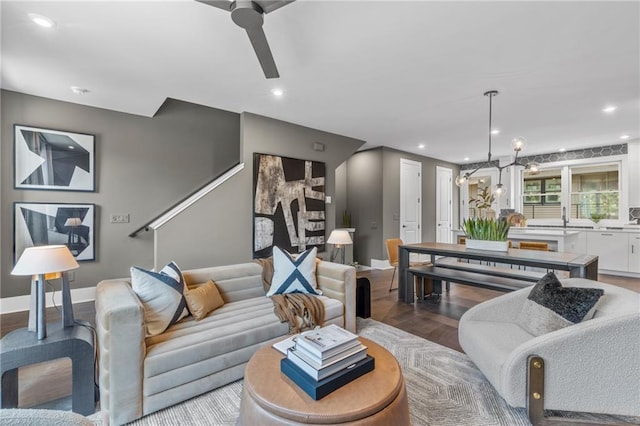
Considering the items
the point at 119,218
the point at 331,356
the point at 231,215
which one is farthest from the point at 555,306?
the point at 119,218

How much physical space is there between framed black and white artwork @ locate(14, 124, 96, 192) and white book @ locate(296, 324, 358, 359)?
396 cm

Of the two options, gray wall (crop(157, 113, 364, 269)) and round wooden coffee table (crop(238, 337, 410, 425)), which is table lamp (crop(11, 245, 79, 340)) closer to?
round wooden coffee table (crop(238, 337, 410, 425))

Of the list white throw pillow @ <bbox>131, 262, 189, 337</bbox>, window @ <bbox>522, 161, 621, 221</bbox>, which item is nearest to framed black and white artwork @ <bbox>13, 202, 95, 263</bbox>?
white throw pillow @ <bbox>131, 262, 189, 337</bbox>

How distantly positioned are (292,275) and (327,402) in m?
1.57

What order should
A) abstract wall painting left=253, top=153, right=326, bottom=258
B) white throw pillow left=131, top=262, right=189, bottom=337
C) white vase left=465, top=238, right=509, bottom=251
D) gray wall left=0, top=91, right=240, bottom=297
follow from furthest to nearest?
abstract wall painting left=253, top=153, right=326, bottom=258
gray wall left=0, top=91, right=240, bottom=297
white vase left=465, top=238, right=509, bottom=251
white throw pillow left=131, top=262, right=189, bottom=337

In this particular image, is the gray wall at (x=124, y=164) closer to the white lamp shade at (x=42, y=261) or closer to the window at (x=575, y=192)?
the white lamp shade at (x=42, y=261)

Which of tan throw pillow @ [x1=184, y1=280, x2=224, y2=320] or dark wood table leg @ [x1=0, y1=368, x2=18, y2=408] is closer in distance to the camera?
dark wood table leg @ [x1=0, y1=368, x2=18, y2=408]

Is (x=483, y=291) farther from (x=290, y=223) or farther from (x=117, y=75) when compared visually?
(x=117, y=75)

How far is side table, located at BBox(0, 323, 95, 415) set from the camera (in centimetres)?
160

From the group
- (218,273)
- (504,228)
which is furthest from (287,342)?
(504,228)

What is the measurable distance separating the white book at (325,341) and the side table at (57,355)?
53.6 inches

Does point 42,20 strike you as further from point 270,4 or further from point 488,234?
point 488,234

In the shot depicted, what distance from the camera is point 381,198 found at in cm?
605

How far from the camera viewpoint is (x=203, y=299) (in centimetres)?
227
